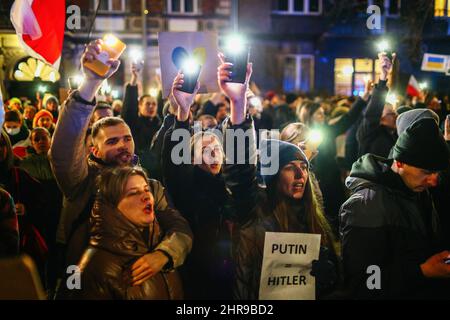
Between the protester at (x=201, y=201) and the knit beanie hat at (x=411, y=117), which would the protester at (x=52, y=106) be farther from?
the knit beanie hat at (x=411, y=117)

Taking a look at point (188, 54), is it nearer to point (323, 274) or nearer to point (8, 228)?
point (8, 228)

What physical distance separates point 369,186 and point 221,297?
1.06 metres

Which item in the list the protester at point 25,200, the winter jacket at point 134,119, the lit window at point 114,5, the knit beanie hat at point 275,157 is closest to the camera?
the knit beanie hat at point 275,157

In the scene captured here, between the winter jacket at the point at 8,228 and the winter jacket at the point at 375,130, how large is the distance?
374 cm

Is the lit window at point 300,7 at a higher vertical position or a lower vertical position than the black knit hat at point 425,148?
higher

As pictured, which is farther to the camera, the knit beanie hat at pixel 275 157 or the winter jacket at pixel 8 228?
the knit beanie hat at pixel 275 157

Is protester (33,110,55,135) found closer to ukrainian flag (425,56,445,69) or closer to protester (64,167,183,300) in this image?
protester (64,167,183,300)

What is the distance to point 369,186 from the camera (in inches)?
120

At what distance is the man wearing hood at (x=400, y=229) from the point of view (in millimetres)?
2902

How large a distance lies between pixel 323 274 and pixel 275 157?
2.35ft

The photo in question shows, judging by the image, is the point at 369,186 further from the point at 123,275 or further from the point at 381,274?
the point at 123,275

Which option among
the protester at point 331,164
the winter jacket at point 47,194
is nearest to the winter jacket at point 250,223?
the winter jacket at point 47,194

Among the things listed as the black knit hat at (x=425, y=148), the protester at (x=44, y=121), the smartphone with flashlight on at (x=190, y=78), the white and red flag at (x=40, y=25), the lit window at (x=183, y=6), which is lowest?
the protester at (x=44, y=121)
